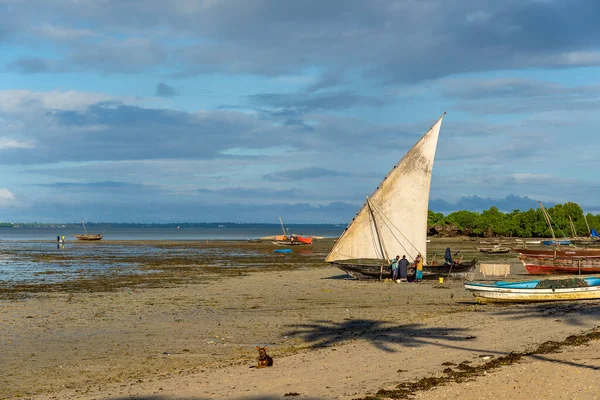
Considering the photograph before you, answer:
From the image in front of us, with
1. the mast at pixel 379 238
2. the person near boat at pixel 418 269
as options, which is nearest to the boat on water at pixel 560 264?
the person near boat at pixel 418 269

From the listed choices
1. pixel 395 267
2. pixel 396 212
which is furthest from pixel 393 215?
pixel 395 267

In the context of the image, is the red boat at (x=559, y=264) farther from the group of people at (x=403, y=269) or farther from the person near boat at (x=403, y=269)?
the person near boat at (x=403, y=269)

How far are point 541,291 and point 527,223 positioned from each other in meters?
128

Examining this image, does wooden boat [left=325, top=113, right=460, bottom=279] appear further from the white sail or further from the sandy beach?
the sandy beach

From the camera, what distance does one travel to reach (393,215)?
39.8 m

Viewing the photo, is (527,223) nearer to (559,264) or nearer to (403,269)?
(559,264)

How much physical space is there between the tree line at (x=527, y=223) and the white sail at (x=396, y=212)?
103m

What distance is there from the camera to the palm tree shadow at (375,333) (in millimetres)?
18484

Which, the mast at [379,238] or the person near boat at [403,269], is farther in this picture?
the mast at [379,238]

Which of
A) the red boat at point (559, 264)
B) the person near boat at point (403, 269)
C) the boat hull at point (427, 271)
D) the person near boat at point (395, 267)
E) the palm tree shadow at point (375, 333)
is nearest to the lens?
the palm tree shadow at point (375, 333)

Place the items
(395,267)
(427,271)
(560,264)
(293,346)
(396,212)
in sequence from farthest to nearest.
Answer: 1. (560,264)
2. (396,212)
3. (427,271)
4. (395,267)
5. (293,346)

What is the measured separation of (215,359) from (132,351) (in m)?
2.84

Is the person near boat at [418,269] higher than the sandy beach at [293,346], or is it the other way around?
the person near boat at [418,269]

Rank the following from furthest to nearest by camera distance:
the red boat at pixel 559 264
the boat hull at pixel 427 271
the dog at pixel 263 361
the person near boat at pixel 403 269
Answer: the red boat at pixel 559 264 → the boat hull at pixel 427 271 → the person near boat at pixel 403 269 → the dog at pixel 263 361
